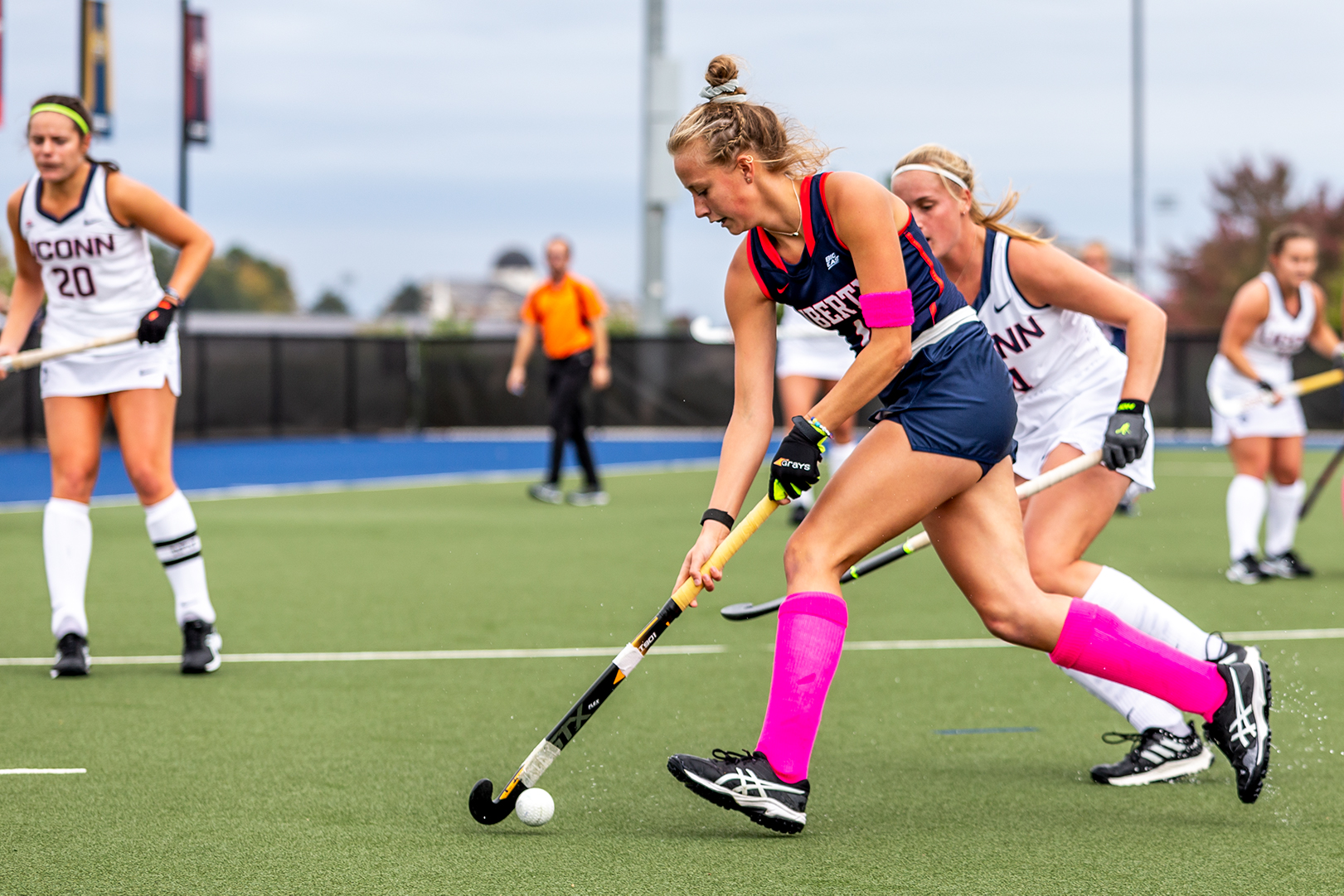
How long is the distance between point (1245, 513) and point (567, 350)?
545cm

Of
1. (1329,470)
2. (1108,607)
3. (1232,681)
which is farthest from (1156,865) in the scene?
(1329,470)

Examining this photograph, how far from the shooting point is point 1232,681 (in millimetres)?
3693

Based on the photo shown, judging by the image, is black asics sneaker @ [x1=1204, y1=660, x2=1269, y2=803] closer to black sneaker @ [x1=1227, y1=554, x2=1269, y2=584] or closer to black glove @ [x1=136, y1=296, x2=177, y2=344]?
black glove @ [x1=136, y1=296, x2=177, y2=344]

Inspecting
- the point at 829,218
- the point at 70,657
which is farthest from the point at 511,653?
the point at 829,218

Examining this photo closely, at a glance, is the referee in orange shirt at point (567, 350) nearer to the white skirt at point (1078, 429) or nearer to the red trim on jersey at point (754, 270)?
the white skirt at point (1078, 429)

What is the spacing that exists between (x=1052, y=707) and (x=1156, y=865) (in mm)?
1605

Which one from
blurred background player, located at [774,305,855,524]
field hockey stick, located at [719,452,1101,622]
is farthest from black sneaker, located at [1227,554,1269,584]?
field hockey stick, located at [719,452,1101,622]

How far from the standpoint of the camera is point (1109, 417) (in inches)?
167

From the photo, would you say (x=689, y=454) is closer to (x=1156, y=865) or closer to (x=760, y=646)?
(x=760, y=646)

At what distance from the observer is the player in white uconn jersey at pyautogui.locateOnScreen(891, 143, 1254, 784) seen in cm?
397

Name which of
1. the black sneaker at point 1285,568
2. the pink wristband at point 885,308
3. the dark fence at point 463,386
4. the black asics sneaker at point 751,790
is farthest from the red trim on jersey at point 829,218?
the dark fence at point 463,386

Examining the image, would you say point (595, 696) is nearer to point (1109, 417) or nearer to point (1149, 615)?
point (1149, 615)

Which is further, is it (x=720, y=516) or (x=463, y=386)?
(x=463, y=386)

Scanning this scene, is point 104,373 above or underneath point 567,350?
above
